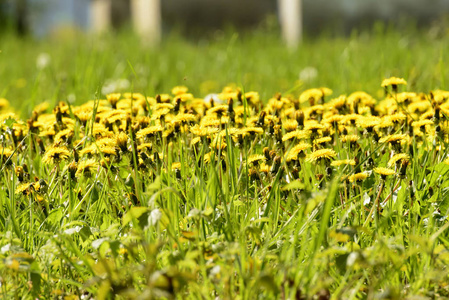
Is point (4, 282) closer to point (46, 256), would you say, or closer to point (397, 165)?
point (46, 256)

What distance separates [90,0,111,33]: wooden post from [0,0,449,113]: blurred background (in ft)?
8.46

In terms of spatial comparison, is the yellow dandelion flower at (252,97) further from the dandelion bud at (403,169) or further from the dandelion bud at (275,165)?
the dandelion bud at (403,169)

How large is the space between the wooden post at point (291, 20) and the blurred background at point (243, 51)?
2 centimetres

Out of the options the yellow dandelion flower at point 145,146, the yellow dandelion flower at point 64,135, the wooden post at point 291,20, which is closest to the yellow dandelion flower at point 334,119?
the yellow dandelion flower at point 145,146

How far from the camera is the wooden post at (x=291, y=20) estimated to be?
8.28 metres

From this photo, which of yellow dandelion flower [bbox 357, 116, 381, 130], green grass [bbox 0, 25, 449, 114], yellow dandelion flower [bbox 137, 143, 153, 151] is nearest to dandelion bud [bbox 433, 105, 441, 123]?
yellow dandelion flower [bbox 357, 116, 381, 130]

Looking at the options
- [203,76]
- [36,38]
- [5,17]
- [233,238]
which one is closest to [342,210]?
[233,238]

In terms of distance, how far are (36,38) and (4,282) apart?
381 inches

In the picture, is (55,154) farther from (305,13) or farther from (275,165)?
(305,13)

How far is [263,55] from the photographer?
6.58m

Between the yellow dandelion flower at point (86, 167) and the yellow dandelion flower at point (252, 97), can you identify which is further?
the yellow dandelion flower at point (252, 97)

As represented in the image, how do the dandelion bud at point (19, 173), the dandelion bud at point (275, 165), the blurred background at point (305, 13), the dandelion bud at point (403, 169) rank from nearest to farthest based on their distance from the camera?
1. the dandelion bud at point (403, 169)
2. the dandelion bud at point (275, 165)
3. the dandelion bud at point (19, 173)
4. the blurred background at point (305, 13)

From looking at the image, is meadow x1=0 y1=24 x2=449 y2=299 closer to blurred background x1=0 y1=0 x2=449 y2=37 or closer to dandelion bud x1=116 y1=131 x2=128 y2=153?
dandelion bud x1=116 y1=131 x2=128 y2=153

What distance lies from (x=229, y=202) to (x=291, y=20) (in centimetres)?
703
